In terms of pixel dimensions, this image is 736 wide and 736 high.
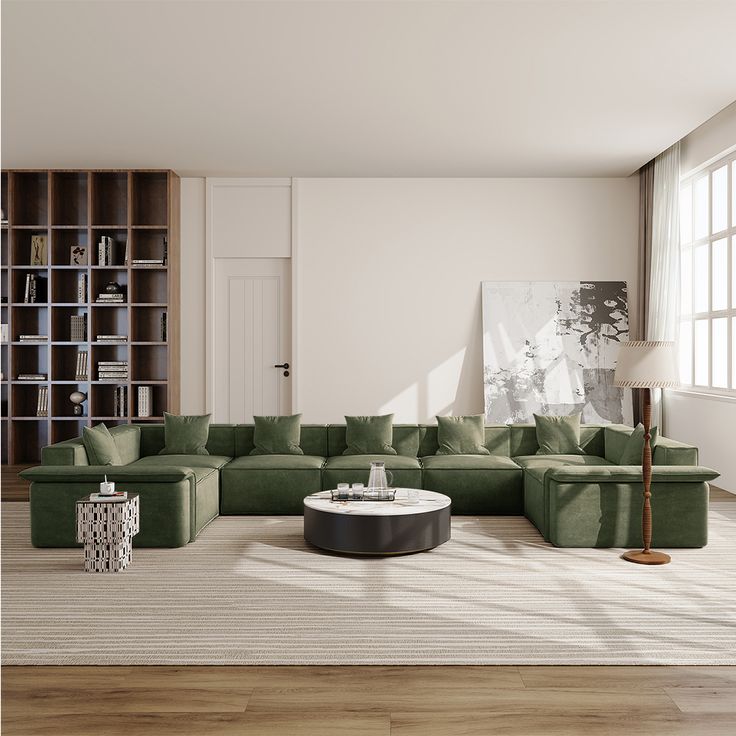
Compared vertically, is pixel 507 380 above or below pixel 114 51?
below

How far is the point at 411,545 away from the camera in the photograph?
194 inches

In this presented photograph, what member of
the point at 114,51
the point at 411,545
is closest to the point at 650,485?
the point at 411,545

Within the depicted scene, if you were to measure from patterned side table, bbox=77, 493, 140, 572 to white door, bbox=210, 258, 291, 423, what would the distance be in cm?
459

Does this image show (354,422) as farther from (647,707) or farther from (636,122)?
(647,707)

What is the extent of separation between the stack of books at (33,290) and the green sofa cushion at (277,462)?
3878 mm

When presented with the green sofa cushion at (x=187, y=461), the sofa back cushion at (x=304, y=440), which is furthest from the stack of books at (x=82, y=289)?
the sofa back cushion at (x=304, y=440)

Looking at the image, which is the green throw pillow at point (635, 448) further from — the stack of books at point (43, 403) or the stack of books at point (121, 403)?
the stack of books at point (43, 403)

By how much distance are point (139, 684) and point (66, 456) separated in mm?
3080

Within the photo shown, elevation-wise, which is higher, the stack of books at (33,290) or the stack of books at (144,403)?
the stack of books at (33,290)

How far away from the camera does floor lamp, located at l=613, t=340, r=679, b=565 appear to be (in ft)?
15.6

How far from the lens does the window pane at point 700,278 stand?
777cm

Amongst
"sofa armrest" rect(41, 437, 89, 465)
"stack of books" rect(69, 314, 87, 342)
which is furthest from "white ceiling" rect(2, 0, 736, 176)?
"sofa armrest" rect(41, 437, 89, 465)

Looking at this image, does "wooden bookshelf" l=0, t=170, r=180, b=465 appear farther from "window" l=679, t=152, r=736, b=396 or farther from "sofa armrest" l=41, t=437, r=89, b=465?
"window" l=679, t=152, r=736, b=396

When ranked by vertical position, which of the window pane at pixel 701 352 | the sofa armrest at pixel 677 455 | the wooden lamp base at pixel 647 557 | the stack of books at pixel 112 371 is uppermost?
the window pane at pixel 701 352
